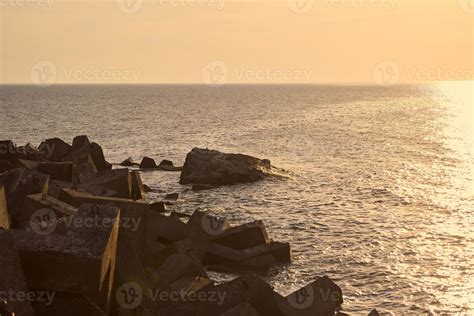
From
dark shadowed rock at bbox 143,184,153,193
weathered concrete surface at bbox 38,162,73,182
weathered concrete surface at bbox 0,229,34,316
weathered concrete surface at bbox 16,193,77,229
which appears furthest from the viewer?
dark shadowed rock at bbox 143,184,153,193

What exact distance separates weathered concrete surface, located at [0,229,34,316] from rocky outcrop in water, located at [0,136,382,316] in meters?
0.01

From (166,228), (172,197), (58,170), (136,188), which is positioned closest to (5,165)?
(58,170)

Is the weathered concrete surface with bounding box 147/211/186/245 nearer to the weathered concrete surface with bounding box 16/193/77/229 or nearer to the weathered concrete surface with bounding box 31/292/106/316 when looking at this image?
the weathered concrete surface with bounding box 16/193/77/229

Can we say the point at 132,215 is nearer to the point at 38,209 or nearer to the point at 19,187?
the point at 38,209

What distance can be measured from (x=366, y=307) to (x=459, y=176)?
2561 centimetres

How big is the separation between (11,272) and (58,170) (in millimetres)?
12792

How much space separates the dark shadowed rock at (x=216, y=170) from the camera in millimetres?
33562

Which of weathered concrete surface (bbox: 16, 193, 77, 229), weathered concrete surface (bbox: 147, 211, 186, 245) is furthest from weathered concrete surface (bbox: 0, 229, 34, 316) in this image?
weathered concrete surface (bbox: 147, 211, 186, 245)

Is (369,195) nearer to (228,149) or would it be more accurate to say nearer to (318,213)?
(318,213)

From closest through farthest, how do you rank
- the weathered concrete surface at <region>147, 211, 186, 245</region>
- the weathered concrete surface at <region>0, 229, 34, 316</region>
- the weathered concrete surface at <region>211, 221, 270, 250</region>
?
the weathered concrete surface at <region>0, 229, 34, 316</region>
the weathered concrete surface at <region>147, 211, 186, 245</region>
the weathered concrete surface at <region>211, 221, 270, 250</region>

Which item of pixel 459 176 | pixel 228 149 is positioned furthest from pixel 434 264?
pixel 228 149

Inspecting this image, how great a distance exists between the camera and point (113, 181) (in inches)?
819

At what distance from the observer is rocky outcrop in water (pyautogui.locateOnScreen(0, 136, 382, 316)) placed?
374 inches

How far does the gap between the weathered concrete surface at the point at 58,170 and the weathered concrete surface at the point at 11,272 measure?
40.9 ft
